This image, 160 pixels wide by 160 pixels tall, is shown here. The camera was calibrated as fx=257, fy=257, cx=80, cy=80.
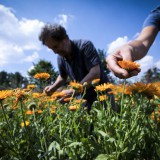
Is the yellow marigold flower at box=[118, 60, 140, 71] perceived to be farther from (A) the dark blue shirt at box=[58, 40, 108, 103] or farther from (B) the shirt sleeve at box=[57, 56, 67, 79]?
(B) the shirt sleeve at box=[57, 56, 67, 79]

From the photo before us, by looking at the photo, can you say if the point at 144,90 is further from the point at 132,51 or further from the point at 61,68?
the point at 61,68

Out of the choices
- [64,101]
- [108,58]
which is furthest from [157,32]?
[64,101]

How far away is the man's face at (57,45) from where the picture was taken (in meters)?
2.99

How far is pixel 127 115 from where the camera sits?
5.24ft

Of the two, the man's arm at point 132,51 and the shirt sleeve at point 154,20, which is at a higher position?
the shirt sleeve at point 154,20

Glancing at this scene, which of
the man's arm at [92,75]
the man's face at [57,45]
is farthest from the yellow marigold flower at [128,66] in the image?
the man's face at [57,45]

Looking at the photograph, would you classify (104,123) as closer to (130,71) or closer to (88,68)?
(130,71)

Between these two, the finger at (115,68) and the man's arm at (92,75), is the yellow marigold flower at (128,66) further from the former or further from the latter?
the man's arm at (92,75)

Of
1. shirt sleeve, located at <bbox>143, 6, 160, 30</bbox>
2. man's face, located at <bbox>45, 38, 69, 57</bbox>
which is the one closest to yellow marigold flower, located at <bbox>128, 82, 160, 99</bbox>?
shirt sleeve, located at <bbox>143, 6, 160, 30</bbox>

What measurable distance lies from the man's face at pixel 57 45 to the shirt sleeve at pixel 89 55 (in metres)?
0.24

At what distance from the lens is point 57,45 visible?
9.87ft

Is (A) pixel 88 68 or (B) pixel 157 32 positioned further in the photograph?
(A) pixel 88 68

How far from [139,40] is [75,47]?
1.54 metres

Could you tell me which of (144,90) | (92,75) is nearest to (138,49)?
(144,90)
